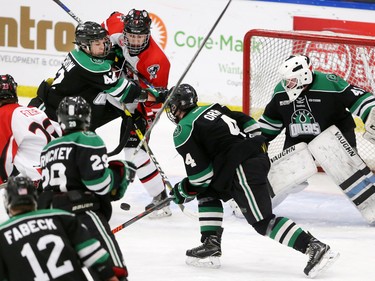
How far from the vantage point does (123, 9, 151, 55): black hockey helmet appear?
6.50 metres

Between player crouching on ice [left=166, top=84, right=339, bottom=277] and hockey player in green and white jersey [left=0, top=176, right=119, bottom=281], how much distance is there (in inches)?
60.4

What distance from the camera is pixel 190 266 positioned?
5480mm

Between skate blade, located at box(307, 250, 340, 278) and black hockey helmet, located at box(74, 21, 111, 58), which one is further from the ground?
black hockey helmet, located at box(74, 21, 111, 58)

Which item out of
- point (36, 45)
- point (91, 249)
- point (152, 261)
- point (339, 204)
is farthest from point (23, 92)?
point (91, 249)

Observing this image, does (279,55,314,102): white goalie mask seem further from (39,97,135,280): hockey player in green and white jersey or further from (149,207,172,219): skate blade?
(39,97,135,280): hockey player in green and white jersey

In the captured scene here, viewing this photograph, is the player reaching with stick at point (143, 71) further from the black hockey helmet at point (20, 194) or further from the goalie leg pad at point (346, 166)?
the black hockey helmet at point (20, 194)

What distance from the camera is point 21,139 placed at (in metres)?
5.73

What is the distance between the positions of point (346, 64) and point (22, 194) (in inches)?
155

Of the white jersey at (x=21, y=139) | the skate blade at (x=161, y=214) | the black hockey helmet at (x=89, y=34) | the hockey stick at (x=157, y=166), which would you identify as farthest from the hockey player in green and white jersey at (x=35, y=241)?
the skate blade at (x=161, y=214)

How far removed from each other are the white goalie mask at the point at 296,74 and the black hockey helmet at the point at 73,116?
1868 mm

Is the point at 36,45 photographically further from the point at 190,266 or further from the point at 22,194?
the point at 22,194

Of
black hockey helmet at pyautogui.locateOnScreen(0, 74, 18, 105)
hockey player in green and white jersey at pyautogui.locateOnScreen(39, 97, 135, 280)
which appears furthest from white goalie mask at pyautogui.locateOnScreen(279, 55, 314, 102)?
hockey player in green and white jersey at pyautogui.locateOnScreen(39, 97, 135, 280)

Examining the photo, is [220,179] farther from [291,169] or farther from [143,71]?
[143,71]

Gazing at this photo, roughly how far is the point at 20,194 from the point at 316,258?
1.87m
